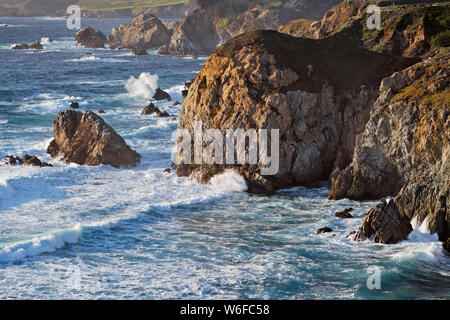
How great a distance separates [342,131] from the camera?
153ft

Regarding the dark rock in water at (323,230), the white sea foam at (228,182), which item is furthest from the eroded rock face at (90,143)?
the dark rock in water at (323,230)

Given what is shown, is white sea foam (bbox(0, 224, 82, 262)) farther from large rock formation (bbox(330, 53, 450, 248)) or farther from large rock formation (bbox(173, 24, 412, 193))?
large rock formation (bbox(330, 53, 450, 248))

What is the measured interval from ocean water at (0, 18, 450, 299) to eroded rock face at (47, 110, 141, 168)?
110cm

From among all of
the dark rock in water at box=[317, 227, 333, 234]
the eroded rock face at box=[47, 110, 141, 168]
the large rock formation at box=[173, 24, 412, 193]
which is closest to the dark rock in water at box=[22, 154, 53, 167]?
the eroded rock face at box=[47, 110, 141, 168]

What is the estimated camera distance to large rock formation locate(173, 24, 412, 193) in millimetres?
45594

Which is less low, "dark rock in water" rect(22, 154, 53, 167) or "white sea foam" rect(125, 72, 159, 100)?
"white sea foam" rect(125, 72, 159, 100)

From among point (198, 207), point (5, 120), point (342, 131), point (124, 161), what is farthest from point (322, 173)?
point (5, 120)

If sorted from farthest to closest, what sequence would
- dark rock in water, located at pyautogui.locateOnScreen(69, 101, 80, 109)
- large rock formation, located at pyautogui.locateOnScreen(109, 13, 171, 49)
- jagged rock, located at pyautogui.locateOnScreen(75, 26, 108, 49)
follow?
jagged rock, located at pyautogui.locateOnScreen(75, 26, 108, 49), large rock formation, located at pyautogui.locateOnScreen(109, 13, 171, 49), dark rock in water, located at pyautogui.locateOnScreen(69, 101, 80, 109)

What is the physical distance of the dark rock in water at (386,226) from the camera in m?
33.8

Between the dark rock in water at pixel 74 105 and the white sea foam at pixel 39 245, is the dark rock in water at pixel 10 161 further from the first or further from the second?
the dark rock in water at pixel 74 105

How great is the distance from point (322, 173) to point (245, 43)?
39.7ft

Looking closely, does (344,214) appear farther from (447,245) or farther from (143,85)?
(143,85)

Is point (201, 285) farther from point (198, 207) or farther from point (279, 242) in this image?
point (198, 207)

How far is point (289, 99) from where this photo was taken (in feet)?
151
